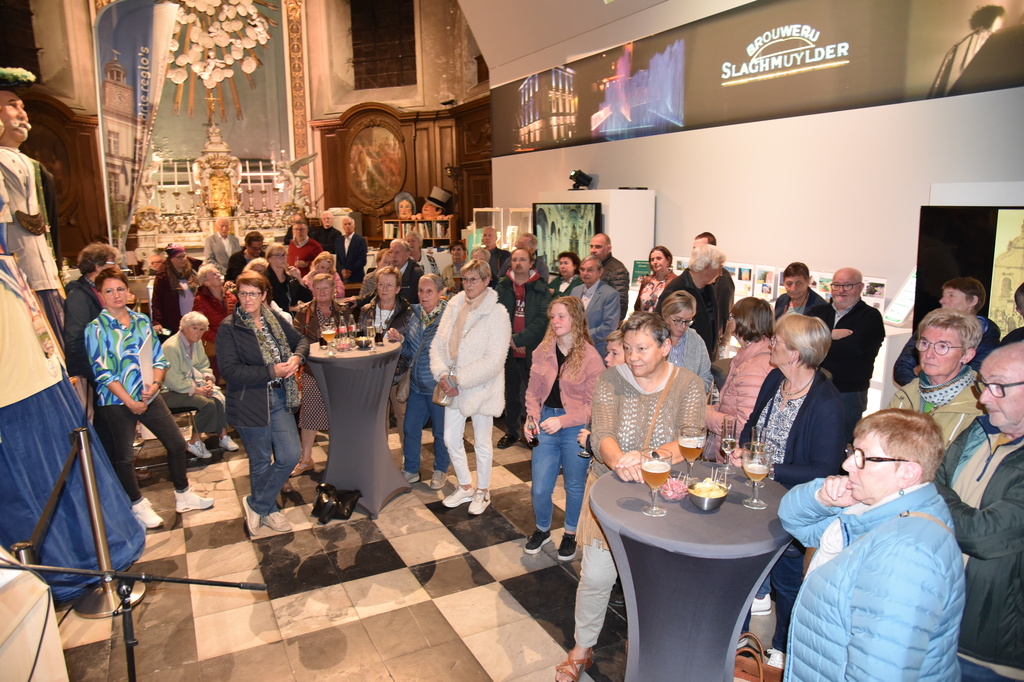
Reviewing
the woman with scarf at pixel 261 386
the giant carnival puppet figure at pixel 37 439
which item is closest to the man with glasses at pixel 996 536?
the woman with scarf at pixel 261 386

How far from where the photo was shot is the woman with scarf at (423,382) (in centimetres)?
461

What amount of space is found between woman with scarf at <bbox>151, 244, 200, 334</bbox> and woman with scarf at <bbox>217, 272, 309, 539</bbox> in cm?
289

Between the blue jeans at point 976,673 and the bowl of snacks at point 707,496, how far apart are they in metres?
0.83

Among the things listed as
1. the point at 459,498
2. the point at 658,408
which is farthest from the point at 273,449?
the point at 658,408

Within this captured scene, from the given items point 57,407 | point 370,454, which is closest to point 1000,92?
point 370,454

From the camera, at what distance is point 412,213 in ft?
45.6

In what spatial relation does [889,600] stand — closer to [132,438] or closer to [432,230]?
[132,438]

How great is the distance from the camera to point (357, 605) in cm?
335

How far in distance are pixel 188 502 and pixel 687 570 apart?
3.67 m

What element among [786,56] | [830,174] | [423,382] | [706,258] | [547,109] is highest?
[547,109]

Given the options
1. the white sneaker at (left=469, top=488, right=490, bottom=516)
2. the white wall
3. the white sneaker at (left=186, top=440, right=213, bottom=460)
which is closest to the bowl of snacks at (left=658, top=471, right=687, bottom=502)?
the white sneaker at (left=469, top=488, right=490, bottom=516)

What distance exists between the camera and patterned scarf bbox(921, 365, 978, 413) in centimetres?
259

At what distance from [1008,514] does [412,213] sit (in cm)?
1295

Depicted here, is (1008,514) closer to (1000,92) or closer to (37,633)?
(37,633)
